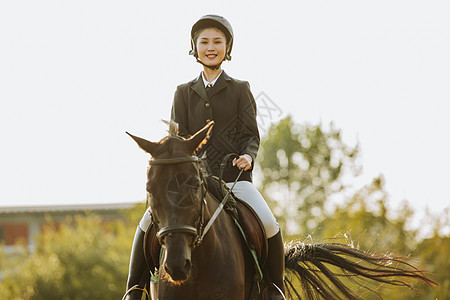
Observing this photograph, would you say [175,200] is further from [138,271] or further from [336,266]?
[336,266]

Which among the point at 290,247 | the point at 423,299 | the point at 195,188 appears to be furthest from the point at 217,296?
the point at 423,299

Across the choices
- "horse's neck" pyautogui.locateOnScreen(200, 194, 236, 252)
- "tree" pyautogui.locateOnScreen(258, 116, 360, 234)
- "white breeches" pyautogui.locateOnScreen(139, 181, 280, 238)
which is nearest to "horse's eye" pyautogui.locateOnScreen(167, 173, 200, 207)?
"horse's neck" pyautogui.locateOnScreen(200, 194, 236, 252)

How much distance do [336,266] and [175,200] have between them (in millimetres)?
4359

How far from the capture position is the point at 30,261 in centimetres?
3406

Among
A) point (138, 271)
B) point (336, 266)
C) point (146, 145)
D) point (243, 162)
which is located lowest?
point (336, 266)

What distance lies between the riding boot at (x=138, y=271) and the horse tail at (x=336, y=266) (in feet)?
7.69

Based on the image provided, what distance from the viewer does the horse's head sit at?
5250mm

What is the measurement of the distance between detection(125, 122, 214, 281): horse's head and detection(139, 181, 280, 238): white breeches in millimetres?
1618

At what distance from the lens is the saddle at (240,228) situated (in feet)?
22.2

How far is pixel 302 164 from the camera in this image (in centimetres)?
5778

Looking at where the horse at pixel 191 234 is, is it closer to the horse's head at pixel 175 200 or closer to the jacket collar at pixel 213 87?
the horse's head at pixel 175 200

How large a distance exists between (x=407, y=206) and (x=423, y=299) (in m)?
5.00

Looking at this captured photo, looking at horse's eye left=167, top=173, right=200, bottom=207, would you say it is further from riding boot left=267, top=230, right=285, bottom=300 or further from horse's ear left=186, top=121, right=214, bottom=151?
riding boot left=267, top=230, right=285, bottom=300

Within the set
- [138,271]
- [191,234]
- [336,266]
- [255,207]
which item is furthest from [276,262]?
[191,234]
